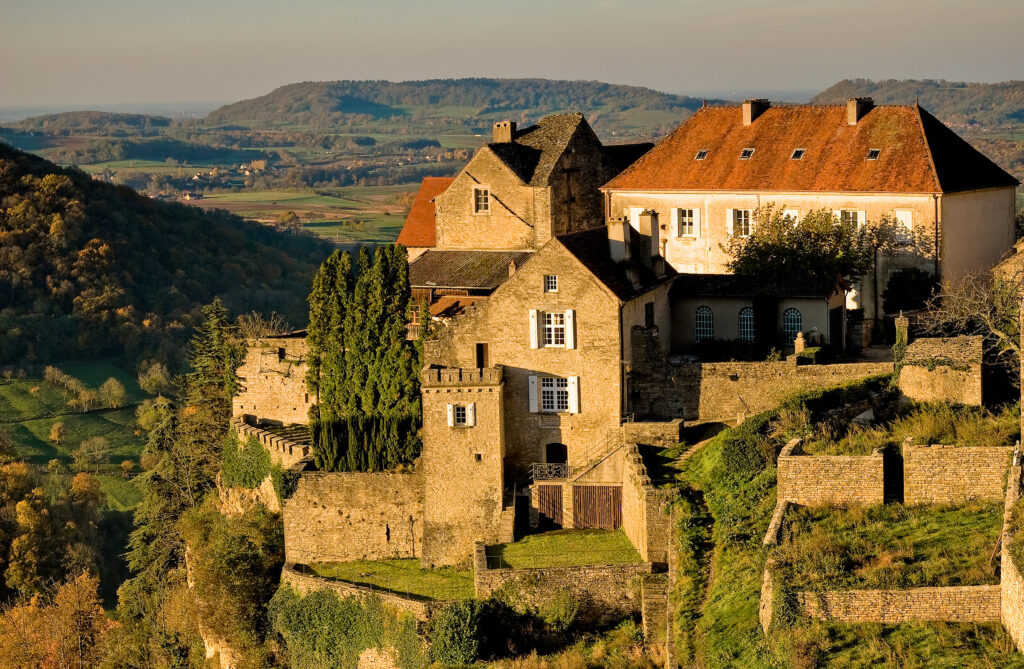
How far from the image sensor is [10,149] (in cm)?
11994

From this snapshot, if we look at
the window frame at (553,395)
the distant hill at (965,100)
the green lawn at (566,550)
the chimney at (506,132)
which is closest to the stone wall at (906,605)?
the green lawn at (566,550)

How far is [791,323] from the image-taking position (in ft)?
140

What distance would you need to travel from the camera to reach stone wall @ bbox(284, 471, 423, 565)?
39.2 meters

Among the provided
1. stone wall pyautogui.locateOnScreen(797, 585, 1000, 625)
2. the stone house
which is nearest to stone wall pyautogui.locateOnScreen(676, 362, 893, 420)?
Result: the stone house

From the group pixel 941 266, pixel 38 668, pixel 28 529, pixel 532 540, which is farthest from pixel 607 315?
pixel 28 529

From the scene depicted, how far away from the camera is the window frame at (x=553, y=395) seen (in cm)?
3831

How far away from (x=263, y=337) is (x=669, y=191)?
558 inches

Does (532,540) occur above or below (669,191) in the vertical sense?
below

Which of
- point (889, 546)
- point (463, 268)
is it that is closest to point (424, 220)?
point (463, 268)

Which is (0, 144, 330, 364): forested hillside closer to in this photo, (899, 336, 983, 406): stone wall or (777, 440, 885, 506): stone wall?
(899, 336, 983, 406): stone wall

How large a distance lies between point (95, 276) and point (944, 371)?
285ft

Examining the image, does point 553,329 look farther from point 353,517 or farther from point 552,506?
point 353,517

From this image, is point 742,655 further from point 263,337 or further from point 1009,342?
point 263,337

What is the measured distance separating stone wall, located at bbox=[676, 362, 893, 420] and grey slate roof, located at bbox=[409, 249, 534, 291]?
9255 mm
